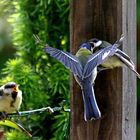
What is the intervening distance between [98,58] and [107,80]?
0.22 metres

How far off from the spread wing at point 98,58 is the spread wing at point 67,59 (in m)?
0.02

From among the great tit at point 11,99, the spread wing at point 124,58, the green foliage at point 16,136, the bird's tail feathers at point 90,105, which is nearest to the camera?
the bird's tail feathers at point 90,105

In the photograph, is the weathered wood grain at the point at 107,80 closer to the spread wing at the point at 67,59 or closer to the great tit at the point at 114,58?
the great tit at the point at 114,58

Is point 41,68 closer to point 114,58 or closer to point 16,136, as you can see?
point 16,136

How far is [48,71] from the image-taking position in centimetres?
304

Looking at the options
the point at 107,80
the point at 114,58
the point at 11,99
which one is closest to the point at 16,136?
the point at 11,99

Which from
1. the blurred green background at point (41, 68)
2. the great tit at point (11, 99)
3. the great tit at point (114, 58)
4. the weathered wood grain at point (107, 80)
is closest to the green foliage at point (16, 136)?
the blurred green background at point (41, 68)

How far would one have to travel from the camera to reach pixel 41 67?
3.10 meters

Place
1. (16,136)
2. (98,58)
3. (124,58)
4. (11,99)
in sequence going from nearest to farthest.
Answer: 1. (98,58)
2. (124,58)
3. (11,99)
4. (16,136)

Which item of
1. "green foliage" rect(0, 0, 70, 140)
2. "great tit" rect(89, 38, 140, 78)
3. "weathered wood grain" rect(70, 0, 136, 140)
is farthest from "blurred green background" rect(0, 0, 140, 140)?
"great tit" rect(89, 38, 140, 78)

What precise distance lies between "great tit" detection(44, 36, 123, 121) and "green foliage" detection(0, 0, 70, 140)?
964mm

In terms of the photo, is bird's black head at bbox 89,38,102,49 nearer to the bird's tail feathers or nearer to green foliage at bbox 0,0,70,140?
the bird's tail feathers

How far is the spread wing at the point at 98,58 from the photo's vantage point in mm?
1901

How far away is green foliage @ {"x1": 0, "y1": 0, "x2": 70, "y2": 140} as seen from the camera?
9.86ft
